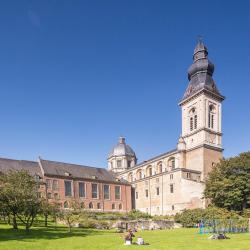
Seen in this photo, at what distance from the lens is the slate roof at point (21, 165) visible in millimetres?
61406

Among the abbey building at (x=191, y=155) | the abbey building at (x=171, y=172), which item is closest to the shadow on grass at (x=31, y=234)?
the abbey building at (x=171, y=172)

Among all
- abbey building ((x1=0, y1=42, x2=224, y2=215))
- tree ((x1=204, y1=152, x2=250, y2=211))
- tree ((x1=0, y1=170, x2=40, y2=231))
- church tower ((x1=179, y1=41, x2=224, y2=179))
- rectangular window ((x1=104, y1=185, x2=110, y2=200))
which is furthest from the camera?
rectangular window ((x1=104, y1=185, x2=110, y2=200))

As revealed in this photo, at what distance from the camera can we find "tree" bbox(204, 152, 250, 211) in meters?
46.5

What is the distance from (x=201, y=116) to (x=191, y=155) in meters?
9.46

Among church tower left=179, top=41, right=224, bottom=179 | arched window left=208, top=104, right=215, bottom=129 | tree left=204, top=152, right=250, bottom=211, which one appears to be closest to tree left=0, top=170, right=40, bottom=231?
tree left=204, top=152, right=250, bottom=211

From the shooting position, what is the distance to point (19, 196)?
2861 cm

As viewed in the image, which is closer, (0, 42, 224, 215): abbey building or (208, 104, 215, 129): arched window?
(0, 42, 224, 215): abbey building

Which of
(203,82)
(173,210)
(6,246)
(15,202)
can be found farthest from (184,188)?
(6,246)

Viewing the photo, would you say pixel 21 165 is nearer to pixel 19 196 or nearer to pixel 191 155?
pixel 19 196

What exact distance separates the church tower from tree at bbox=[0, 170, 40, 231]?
41.9m

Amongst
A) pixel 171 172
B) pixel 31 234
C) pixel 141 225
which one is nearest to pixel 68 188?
pixel 171 172

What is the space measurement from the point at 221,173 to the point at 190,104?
77.4 feet

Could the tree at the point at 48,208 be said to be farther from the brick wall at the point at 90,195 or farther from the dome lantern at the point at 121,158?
the dome lantern at the point at 121,158

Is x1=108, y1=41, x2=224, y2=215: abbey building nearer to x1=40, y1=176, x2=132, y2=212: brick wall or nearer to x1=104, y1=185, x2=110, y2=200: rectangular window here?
x1=40, y1=176, x2=132, y2=212: brick wall
